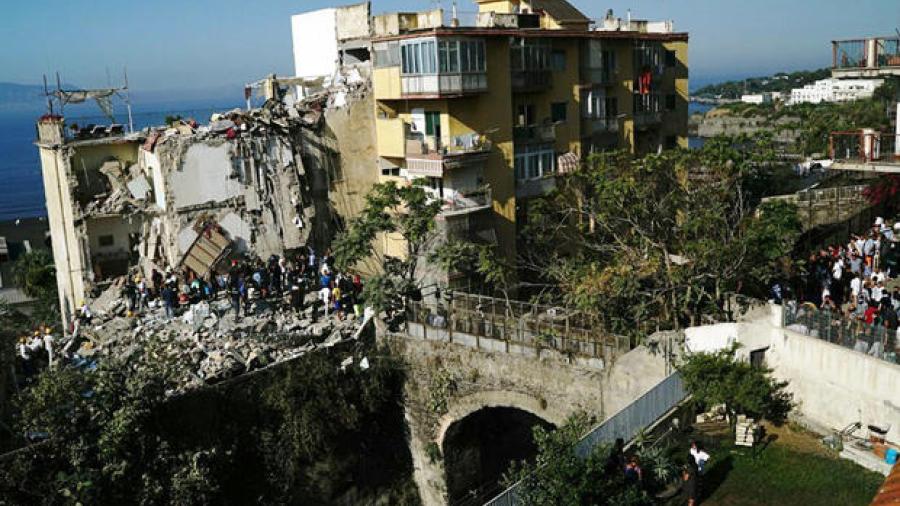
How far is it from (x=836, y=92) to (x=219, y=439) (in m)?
143

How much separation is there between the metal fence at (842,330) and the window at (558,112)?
18.6 meters

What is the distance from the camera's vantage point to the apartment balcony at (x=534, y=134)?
111 feet

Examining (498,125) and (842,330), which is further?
(498,125)

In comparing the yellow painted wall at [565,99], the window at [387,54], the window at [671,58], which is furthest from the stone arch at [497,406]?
the window at [671,58]

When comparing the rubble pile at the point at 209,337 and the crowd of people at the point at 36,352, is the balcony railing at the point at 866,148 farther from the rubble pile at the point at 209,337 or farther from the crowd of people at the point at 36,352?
the crowd of people at the point at 36,352

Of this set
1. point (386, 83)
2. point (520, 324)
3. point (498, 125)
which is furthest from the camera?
point (498, 125)

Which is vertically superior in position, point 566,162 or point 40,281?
point 566,162

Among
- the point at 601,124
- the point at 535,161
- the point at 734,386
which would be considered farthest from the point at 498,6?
the point at 734,386

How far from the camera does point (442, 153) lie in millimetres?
30625

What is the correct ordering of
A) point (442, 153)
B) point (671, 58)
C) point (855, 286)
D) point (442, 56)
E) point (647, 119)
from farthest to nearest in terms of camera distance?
point (671, 58) < point (647, 119) < point (442, 153) < point (442, 56) < point (855, 286)

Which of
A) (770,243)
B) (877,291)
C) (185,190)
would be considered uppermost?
(185,190)

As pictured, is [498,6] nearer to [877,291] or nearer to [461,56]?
[461,56]

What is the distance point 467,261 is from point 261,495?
32.6 ft

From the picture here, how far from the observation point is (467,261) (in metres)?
26.8
